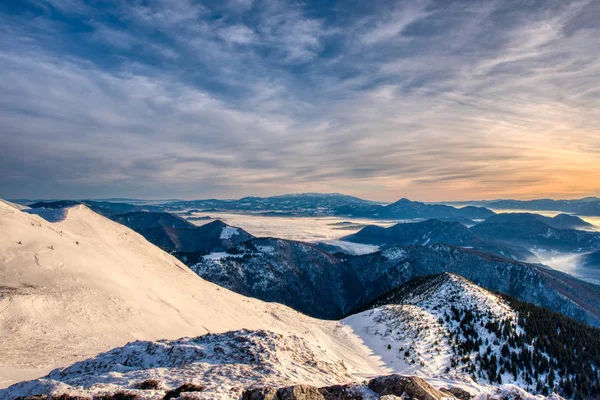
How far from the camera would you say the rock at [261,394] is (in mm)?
10236

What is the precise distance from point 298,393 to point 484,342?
3816 centimetres

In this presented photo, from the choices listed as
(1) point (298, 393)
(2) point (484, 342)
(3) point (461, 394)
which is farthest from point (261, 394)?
(2) point (484, 342)

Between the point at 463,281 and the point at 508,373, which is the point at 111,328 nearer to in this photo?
the point at 508,373

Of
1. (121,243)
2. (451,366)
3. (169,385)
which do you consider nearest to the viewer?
(169,385)

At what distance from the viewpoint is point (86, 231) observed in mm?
38438

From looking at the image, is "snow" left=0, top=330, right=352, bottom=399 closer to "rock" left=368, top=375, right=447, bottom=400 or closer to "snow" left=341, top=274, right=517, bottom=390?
"rock" left=368, top=375, right=447, bottom=400

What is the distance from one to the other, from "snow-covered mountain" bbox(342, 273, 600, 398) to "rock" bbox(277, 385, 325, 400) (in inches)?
929

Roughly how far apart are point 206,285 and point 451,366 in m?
30.9

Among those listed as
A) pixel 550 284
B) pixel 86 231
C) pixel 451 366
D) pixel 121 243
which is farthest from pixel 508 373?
pixel 550 284

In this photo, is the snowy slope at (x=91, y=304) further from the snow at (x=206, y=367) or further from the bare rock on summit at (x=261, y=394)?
the bare rock on summit at (x=261, y=394)

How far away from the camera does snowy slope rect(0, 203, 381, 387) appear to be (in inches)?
693

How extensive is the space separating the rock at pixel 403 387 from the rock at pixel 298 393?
109 inches

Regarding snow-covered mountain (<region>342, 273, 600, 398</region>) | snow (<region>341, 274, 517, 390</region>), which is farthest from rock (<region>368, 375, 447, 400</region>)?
snow-covered mountain (<region>342, 273, 600, 398</region>)

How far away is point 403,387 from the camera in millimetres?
12273
